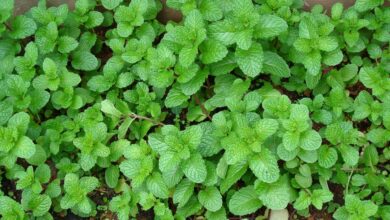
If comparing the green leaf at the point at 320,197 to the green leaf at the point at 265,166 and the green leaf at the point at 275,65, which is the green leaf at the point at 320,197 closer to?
the green leaf at the point at 265,166

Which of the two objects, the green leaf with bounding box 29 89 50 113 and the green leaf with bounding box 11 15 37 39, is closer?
the green leaf with bounding box 29 89 50 113

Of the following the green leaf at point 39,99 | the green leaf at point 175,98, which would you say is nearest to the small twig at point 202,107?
the green leaf at point 175,98

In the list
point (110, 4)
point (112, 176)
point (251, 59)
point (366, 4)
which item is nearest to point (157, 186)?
point (112, 176)

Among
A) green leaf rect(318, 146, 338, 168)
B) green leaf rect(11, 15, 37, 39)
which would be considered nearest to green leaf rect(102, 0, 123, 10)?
green leaf rect(11, 15, 37, 39)

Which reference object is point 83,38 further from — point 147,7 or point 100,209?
point 100,209

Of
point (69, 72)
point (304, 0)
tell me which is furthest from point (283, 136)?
point (69, 72)

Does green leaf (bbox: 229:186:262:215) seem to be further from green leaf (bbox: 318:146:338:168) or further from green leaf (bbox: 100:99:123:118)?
green leaf (bbox: 100:99:123:118)

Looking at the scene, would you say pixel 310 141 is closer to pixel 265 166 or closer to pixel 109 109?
pixel 265 166
